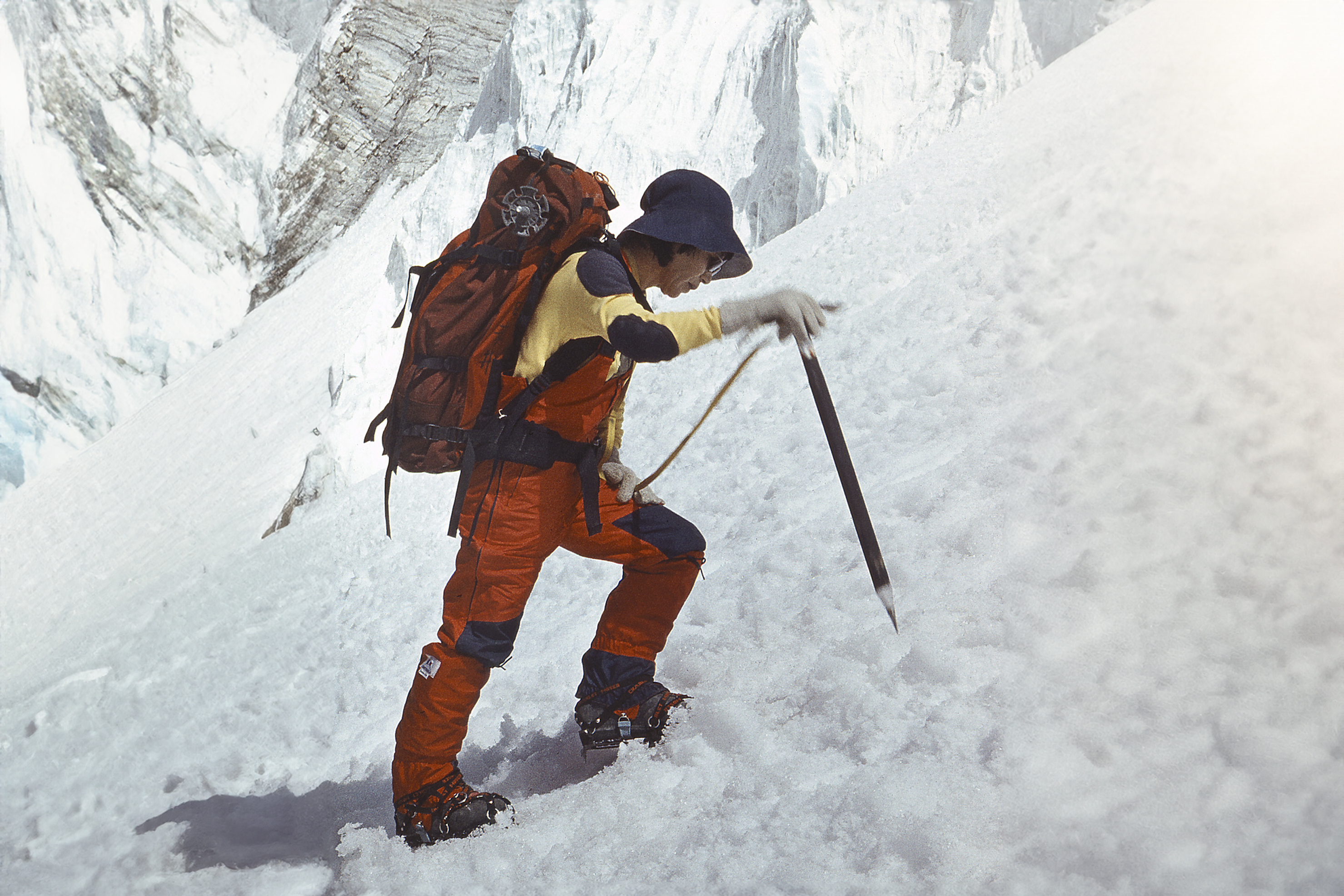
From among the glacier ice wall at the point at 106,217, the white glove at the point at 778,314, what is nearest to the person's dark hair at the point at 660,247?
the white glove at the point at 778,314

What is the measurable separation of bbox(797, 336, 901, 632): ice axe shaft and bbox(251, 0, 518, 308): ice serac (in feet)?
89.6

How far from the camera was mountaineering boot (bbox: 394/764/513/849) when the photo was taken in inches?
76.3

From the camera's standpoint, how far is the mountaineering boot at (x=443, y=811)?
1.94 metres

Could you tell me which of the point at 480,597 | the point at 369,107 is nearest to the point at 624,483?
the point at 480,597

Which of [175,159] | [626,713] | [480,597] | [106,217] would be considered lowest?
[626,713]

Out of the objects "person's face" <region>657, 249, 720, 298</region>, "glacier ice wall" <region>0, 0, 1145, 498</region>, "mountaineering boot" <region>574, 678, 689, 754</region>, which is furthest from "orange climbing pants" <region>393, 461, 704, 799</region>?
"glacier ice wall" <region>0, 0, 1145, 498</region>

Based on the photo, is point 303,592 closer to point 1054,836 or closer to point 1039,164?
point 1054,836

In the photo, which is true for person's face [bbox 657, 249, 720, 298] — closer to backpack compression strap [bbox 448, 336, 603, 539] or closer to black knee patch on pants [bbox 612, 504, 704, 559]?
backpack compression strap [bbox 448, 336, 603, 539]

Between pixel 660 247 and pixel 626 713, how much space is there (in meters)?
1.19

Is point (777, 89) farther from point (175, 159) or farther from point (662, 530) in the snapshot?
point (175, 159)

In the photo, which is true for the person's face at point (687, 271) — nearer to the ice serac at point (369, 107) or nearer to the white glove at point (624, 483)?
the white glove at point (624, 483)

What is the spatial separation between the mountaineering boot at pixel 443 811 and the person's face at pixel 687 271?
127cm

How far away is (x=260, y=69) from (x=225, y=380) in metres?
13.2

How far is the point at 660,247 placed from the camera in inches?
75.6
